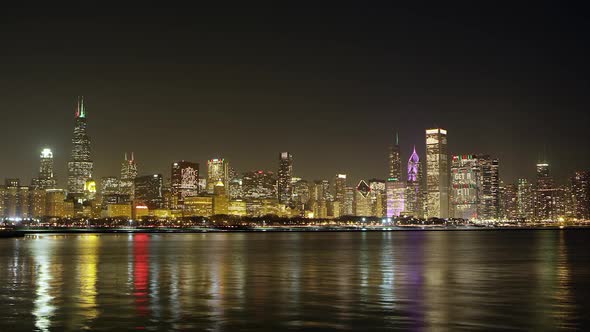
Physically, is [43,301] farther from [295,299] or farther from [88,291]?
[295,299]

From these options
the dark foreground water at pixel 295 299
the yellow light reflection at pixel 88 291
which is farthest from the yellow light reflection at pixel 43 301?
the yellow light reflection at pixel 88 291

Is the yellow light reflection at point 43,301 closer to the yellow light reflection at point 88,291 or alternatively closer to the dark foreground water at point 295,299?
the dark foreground water at point 295,299

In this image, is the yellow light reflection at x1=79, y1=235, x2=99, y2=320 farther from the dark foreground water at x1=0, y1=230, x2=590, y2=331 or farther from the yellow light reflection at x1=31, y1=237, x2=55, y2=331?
the yellow light reflection at x1=31, y1=237, x2=55, y2=331

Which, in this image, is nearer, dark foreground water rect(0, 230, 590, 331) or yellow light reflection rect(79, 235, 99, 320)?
dark foreground water rect(0, 230, 590, 331)

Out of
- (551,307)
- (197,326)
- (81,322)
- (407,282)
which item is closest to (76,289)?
(81,322)

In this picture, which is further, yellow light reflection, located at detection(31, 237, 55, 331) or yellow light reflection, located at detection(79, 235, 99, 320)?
yellow light reflection, located at detection(79, 235, 99, 320)

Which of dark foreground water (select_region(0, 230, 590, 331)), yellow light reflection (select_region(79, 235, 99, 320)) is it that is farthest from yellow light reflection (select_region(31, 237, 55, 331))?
yellow light reflection (select_region(79, 235, 99, 320))

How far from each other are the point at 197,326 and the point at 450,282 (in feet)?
67.6

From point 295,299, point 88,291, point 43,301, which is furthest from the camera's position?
point 88,291

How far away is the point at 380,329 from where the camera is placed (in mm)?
23797

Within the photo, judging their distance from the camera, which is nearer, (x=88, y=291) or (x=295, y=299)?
(x=295, y=299)

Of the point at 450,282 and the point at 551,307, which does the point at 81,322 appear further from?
the point at 450,282

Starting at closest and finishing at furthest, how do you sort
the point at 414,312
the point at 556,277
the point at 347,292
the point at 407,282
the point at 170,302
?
the point at 414,312, the point at 170,302, the point at 347,292, the point at 407,282, the point at 556,277

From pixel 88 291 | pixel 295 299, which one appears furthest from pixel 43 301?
pixel 295 299
